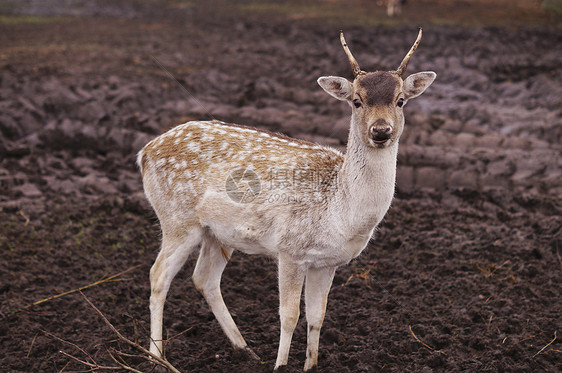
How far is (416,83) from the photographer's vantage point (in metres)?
4.41

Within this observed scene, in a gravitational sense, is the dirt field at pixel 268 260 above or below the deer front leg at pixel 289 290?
below

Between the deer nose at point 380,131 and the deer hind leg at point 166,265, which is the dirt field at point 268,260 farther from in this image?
the deer nose at point 380,131

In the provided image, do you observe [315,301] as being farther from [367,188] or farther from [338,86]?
[338,86]

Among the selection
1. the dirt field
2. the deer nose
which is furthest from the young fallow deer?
the dirt field

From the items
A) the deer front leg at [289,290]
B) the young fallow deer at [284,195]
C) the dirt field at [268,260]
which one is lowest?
the dirt field at [268,260]

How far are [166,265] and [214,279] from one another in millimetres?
Result: 486

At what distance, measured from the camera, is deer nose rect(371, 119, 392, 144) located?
404 centimetres

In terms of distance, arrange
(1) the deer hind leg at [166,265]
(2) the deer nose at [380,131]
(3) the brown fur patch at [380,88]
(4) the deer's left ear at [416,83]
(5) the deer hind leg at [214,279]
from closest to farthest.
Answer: (2) the deer nose at [380,131]
(3) the brown fur patch at [380,88]
(4) the deer's left ear at [416,83]
(1) the deer hind leg at [166,265]
(5) the deer hind leg at [214,279]

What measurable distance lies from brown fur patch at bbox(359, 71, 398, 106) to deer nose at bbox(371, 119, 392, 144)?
0.18 meters

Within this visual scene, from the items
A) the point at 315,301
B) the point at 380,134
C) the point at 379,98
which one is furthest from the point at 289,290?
the point at 379,98

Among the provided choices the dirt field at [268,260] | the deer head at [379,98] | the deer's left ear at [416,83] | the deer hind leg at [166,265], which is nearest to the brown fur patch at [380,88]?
the deer head at [379,98]

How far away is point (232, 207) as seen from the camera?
462 cm

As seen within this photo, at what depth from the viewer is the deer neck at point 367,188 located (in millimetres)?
4254

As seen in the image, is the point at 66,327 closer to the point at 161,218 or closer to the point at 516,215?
the point at 161,218
